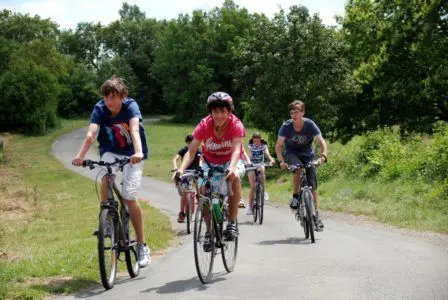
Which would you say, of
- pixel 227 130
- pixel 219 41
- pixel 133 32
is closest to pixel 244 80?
pixel 227 130

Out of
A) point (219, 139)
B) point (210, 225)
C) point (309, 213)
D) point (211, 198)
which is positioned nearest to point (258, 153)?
point (309, 213)

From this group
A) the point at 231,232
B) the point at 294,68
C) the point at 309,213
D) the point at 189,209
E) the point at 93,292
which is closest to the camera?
the point at 93,292

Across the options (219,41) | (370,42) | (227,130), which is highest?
(219,41)

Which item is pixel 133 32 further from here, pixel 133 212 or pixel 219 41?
pixel 133 212

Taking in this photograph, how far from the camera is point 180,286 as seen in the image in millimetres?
6926

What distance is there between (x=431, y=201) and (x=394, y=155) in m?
5.01

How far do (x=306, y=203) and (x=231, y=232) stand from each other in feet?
9.19

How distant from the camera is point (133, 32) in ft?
356

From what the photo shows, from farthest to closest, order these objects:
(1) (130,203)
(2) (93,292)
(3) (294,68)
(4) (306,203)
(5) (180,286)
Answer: (3) (294,68) → (4) (306,203) → (1) (130,203) → (5) (180,286) → (2) (93,292)

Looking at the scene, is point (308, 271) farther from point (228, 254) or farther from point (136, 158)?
point (136, 158)

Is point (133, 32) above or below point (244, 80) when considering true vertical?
above

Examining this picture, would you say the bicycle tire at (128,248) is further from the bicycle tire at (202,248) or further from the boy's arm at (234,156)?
the boy's arm at (234,156)

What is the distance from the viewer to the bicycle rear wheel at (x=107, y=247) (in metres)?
6.60

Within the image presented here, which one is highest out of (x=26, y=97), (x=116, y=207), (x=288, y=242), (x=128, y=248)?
(x=26, y=97)
